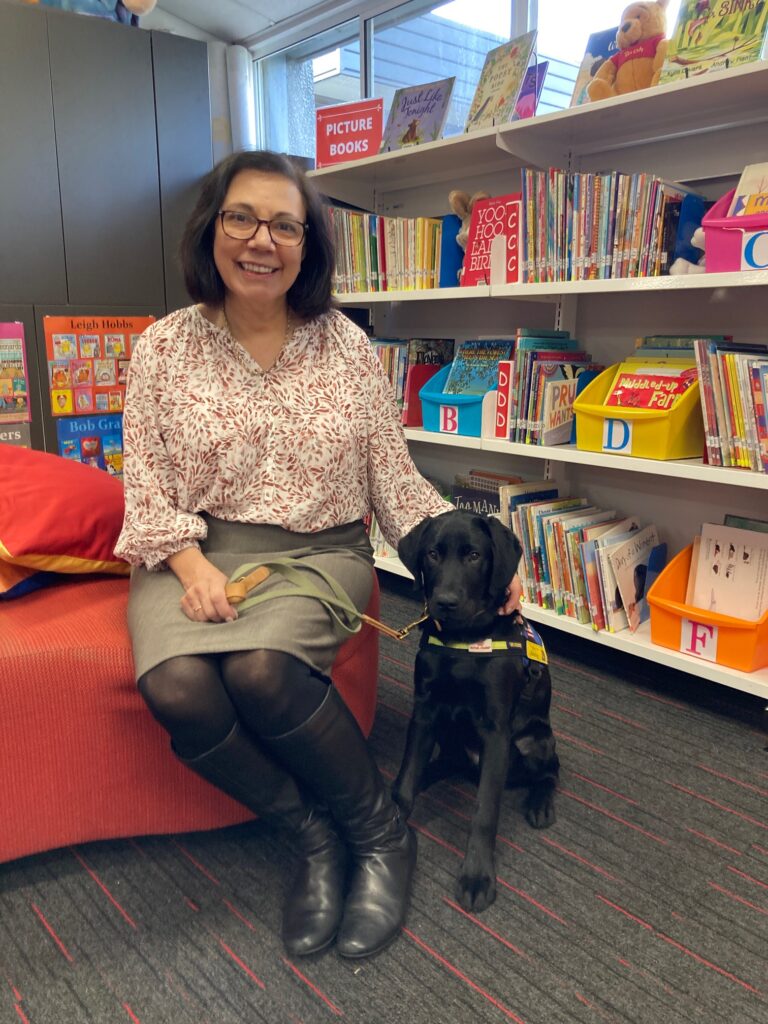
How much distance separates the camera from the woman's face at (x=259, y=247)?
1310mm

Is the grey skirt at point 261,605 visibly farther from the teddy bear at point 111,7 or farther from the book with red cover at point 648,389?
the teddy bear at point 111,7

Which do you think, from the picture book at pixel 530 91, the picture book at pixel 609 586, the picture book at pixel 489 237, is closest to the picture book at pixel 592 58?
the picture book at pixel 530 91

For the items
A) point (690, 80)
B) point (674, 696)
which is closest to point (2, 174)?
point (690, 80)

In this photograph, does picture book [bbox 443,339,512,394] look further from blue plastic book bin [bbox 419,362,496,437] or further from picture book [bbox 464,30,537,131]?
picture book [bbox 464,30,537,131]

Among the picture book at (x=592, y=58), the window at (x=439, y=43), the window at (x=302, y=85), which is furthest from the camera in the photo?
the window at (x=302, y=85)

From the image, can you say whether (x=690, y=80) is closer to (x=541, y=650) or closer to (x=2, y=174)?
(x=541, y=650)

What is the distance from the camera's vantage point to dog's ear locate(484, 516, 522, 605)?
53.4 inches

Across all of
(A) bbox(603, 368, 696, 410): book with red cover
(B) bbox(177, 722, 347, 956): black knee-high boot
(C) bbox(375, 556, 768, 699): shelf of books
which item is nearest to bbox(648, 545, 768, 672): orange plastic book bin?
(C) bbox(375, 556, 768, 699): shelf of books

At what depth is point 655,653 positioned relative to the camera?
192 cm

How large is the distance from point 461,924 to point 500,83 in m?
2.17

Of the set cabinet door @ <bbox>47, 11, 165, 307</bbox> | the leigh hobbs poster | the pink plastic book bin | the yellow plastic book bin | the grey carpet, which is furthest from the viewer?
the leigh hobbs poster

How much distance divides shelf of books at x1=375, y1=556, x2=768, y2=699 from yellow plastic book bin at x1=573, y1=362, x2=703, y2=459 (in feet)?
1.57

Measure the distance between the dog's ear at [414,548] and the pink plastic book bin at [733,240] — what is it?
905 millimetres

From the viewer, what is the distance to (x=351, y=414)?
141cm
